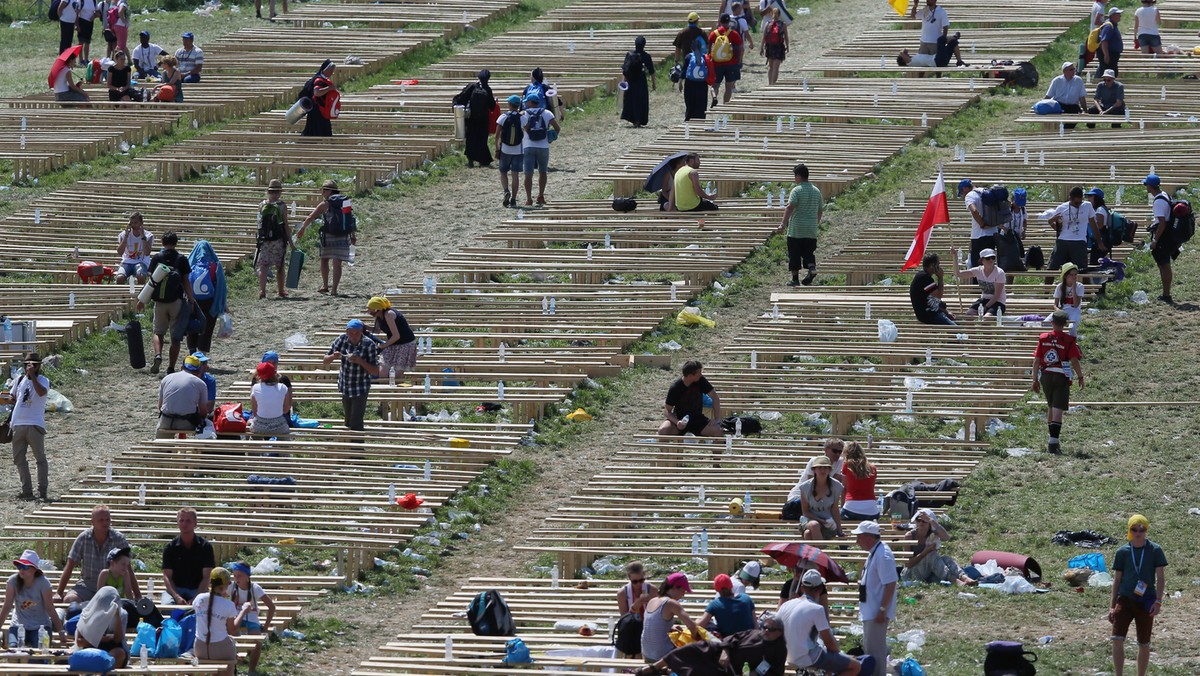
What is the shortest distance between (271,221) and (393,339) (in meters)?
5.21

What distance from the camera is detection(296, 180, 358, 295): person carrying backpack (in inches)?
1212

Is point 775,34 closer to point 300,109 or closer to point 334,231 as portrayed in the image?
point 300,109

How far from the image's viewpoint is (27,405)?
2386 cm

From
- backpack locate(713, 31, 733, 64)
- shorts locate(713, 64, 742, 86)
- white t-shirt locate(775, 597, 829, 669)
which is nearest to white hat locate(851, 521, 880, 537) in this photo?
white t-shirt locate(775, 597, 829, 669)

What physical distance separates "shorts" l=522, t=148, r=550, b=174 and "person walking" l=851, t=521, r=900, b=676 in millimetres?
17691

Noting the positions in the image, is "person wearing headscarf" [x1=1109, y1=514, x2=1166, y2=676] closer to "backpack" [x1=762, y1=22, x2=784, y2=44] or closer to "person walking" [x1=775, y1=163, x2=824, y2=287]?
"person walking" [x1=775, y1=163, x2=824, y2=287]

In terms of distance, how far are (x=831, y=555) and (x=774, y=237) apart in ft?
43.0

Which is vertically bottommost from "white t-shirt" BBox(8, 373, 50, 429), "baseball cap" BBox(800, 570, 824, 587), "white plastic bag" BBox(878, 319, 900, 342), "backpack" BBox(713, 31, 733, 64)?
"baseball cap" BBox(800, 570, 824, 587)

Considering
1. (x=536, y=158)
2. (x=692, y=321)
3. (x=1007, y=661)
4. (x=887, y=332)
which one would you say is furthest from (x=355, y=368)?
(x=536, y=158)

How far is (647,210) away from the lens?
3438 centimetres

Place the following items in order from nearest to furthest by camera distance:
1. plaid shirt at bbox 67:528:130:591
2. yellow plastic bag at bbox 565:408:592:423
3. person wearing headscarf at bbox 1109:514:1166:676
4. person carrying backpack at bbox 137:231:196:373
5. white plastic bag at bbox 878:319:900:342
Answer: person wearing headscarf at bbox 1109:514:1166:676
plaid shirt at bbox 67:528:130:591
yellow plastic bag at bbox 565:408:592:423
person carrying backpack at bbox 137:231:196:373
white plastic bag at bbox 878:319:900:342

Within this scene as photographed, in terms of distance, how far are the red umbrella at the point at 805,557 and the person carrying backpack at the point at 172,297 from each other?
10.8 metres

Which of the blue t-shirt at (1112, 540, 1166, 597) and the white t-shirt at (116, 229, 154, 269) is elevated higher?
the white t-shirt at (116, 229, 154, 269)

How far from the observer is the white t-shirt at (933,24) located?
42625 mm
